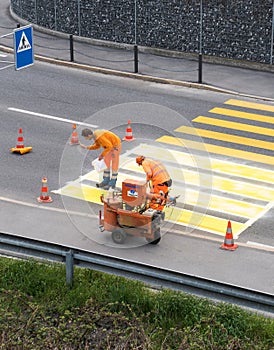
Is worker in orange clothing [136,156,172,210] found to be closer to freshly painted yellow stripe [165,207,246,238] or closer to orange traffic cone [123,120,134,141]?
freshly painted yellow stripe [165,207,246,238]

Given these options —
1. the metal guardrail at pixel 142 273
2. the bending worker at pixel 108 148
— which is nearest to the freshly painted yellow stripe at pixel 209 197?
the bending worker at pixel 108 148

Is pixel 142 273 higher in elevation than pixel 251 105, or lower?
higher

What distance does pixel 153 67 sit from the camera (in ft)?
88.7

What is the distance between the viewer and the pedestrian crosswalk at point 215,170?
1681 centimetres

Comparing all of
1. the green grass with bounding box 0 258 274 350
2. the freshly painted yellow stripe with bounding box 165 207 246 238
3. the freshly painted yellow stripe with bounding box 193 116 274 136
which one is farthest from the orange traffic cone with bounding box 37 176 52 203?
the freshly painted yellow stripe with bounding box 193 116 274 136

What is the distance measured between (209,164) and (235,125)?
297 centimetres

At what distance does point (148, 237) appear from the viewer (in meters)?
15.3

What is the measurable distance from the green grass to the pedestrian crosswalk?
11.8ft

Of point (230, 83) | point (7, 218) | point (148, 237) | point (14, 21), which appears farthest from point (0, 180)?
point (14, 21)

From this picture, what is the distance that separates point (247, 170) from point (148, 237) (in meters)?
4.41

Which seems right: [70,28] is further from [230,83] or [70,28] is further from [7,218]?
[7,218]

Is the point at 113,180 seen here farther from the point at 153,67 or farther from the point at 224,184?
the point at 153,67

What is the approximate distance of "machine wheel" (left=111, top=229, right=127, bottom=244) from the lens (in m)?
15.3

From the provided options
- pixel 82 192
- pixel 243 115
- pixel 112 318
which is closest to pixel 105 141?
pixel 82 192
